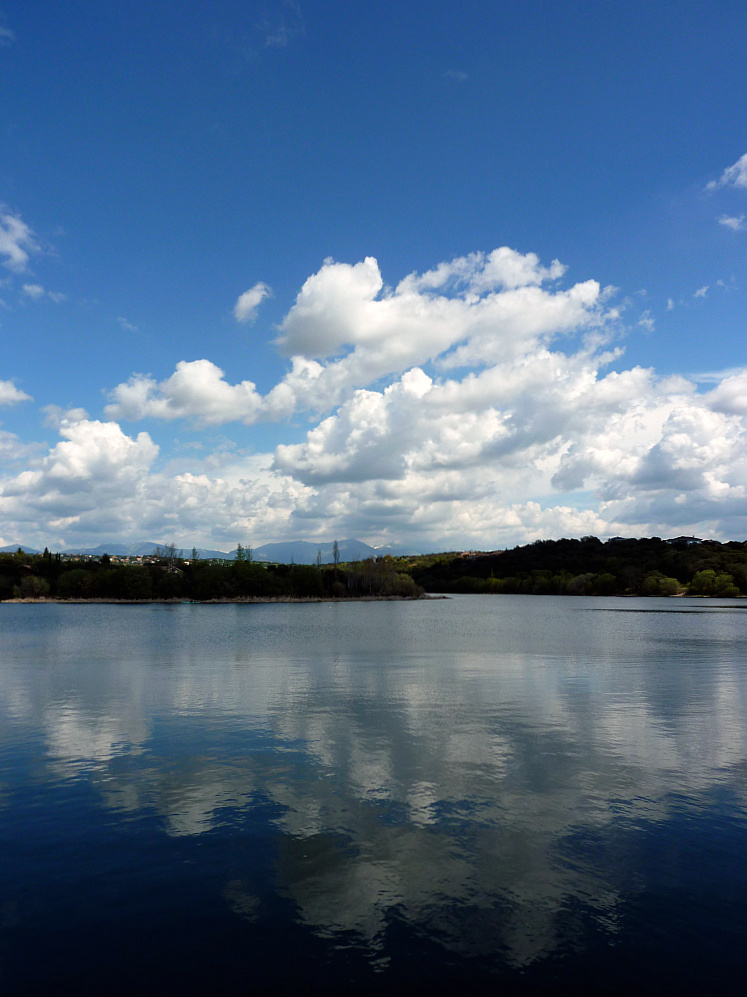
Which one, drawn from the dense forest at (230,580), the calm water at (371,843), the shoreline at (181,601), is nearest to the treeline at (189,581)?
the dense forest at (230,580)

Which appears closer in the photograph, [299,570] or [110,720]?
[110,720]

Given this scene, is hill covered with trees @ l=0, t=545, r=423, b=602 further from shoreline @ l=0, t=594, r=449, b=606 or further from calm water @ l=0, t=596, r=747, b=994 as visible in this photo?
calm water @ l=0, t=596, r=747, b=994

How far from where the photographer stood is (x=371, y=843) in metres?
11.9

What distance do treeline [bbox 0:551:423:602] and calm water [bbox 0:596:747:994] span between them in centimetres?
14571

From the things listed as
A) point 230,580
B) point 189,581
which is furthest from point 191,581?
point 230,580

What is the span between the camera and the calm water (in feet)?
27.5

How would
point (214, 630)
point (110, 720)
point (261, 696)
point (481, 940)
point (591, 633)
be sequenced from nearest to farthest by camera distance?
point (481, 940)
point (110, 720)
point (261, 696)
point (591, 633)
point (214, 630)

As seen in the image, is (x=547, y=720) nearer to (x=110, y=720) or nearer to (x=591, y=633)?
(x=110, y=720)

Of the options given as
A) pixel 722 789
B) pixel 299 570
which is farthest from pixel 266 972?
pixel 299 570

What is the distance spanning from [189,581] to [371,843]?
175 meters

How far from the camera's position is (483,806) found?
45.5ft

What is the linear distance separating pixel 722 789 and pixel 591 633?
2089 inches

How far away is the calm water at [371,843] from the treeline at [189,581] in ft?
478

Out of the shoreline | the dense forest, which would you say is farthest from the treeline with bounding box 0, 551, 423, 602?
the shoreline
